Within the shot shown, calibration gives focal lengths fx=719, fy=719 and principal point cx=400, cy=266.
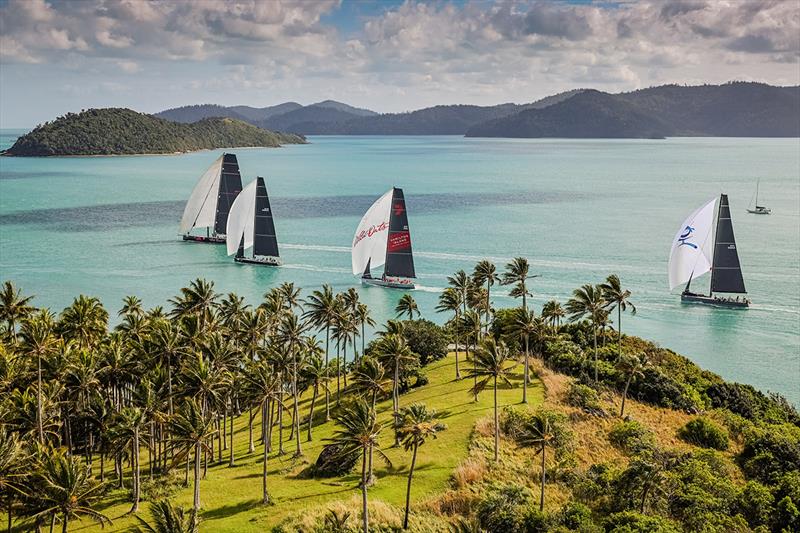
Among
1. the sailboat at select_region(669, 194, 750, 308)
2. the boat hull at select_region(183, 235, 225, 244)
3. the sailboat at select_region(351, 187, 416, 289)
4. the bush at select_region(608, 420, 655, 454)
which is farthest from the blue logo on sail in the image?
the boat hull at select_region(183, 235, 225, 244)

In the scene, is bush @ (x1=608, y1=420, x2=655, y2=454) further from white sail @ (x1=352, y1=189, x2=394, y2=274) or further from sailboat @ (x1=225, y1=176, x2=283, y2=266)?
sailboat @ (x1=225, y1=176, x2=283, y2=266)

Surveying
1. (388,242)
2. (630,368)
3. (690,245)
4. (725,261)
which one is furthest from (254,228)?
(630,368)

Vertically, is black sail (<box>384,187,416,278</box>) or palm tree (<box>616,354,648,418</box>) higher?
black sail (<box>384,187,416,278</box>)

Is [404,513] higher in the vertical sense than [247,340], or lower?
lower

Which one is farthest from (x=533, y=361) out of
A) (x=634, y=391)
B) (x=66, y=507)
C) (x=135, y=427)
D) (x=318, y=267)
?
(x=318, y=267)

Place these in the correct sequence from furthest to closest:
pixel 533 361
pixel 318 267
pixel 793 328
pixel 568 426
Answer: pixel 318 267 → pixel 793 328 → pixel 533 361 → pixel 568 426

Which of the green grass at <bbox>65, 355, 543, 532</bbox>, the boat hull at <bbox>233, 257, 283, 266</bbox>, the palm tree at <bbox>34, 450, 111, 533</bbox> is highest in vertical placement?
the boat hull at <bbox>233, 257, 283, 266</bbox>

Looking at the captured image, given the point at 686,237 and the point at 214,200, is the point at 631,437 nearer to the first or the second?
the point at 686,237

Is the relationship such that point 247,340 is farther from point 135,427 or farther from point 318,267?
point 318,267
